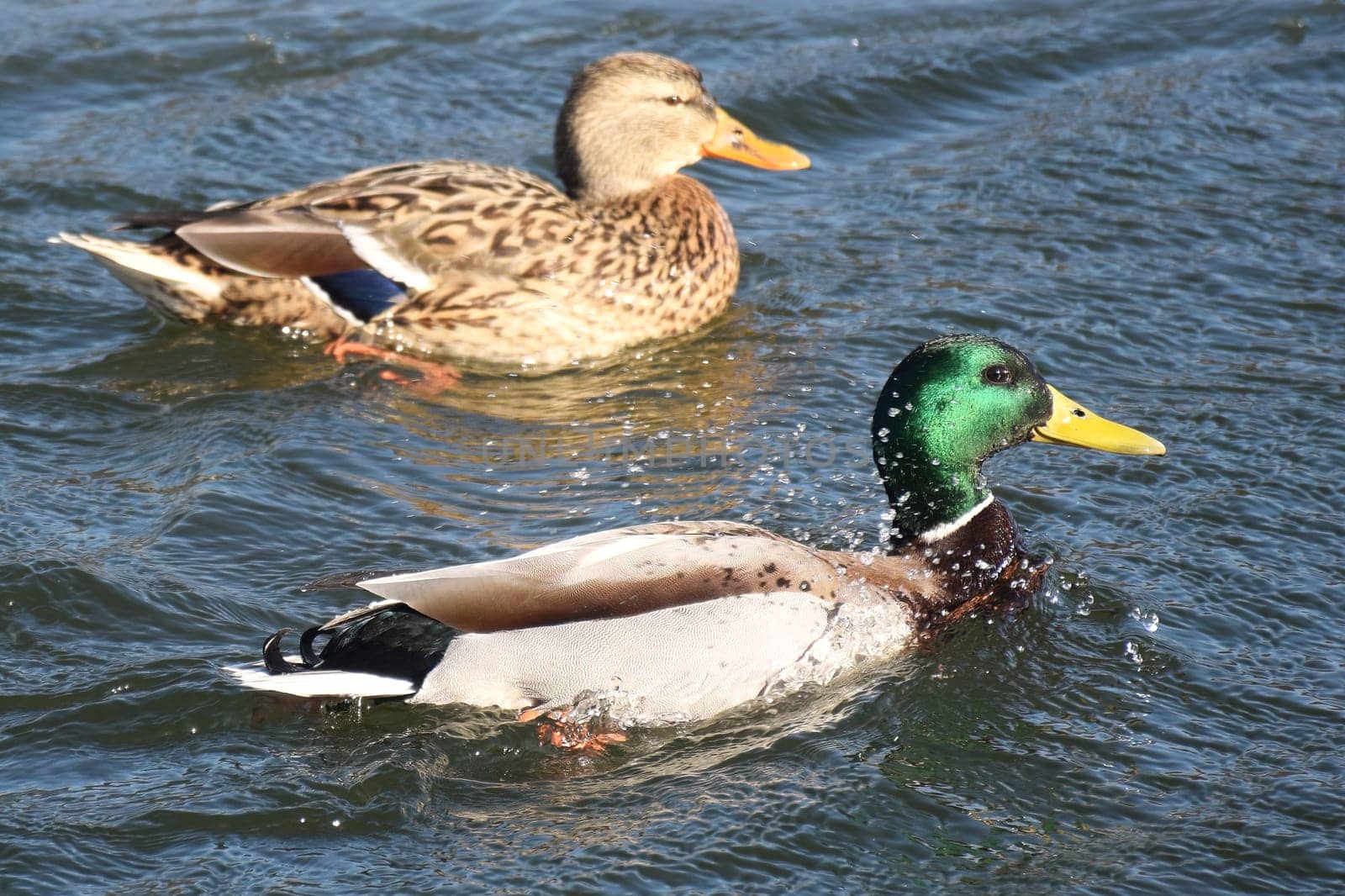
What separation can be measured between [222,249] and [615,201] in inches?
77.9

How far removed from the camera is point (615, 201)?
29.5 feet

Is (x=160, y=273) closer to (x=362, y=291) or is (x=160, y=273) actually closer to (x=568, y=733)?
(x=362, y=291)

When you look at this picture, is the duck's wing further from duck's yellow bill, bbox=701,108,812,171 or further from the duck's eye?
the duck's eye

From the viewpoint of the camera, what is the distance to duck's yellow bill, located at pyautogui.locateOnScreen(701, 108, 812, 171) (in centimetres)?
935

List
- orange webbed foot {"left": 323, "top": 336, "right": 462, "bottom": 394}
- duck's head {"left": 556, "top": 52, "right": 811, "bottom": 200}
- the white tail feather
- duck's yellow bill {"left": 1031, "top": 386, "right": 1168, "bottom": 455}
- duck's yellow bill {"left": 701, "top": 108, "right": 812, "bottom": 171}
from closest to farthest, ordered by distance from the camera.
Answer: the white tail feather < duck's yellow bill {"left": 1031, "top": 386, "right": 1168, "bottom": 455} < orange webbed foot {"left": 323, "top": 336, "right": 462, "bottom": 394} < duck's head {"left": 556, "top": 52, "right": 811, "bottom": 200} < duck's yellow bill {"left": 701, "top": 108, "right": 812, "bottom": 171}

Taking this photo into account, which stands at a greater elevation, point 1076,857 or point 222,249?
point 222,249

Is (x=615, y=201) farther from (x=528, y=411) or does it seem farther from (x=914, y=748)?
(x=914, y=748)

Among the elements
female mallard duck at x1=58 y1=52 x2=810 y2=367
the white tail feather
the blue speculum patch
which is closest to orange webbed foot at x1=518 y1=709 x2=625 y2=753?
the white tail feather

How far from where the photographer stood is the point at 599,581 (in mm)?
5266

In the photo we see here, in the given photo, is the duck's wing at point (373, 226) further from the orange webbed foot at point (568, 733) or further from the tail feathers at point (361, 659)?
the orange webbed foot at point (568, 733)

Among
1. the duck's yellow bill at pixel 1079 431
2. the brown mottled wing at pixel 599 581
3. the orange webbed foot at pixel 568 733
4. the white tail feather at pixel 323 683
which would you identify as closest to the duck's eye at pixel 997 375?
the duck's yellow bill at pixel 1079 431

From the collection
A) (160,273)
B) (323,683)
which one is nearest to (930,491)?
(323,683)

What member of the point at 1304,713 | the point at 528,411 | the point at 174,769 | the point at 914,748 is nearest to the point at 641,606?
the point at 914,748

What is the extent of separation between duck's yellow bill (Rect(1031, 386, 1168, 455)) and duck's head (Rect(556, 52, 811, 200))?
138 inches
